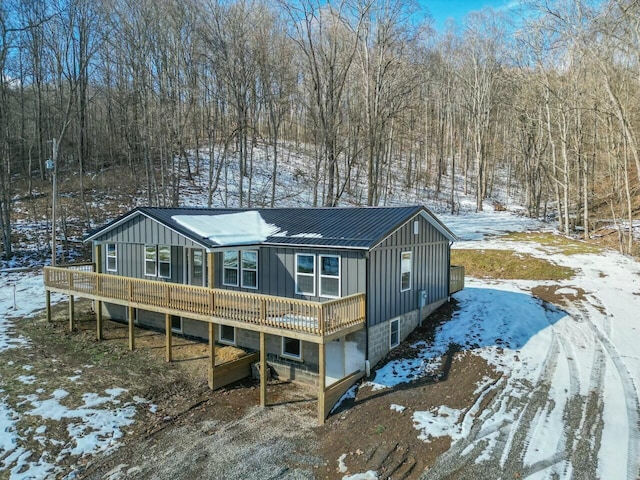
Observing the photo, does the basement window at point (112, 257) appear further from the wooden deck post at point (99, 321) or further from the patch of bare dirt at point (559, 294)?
the patch of bare dirt at point (559, 294)

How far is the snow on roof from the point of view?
13.8m

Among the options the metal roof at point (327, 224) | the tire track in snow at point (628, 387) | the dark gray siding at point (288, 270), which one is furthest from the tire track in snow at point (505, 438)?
the metal roof at point (327, 224)

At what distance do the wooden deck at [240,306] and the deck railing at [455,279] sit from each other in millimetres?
6870

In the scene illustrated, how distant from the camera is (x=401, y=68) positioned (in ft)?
92.4

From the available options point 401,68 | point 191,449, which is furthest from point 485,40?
point 191,449

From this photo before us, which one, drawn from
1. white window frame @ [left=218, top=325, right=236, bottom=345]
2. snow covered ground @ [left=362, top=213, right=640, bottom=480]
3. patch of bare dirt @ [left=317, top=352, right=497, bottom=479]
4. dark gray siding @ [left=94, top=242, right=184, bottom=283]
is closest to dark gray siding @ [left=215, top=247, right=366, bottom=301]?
white window frame @ [left=218, top=325, right=236, bottom=345]

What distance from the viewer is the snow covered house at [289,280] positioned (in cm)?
1205

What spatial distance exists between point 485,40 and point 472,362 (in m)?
31.9

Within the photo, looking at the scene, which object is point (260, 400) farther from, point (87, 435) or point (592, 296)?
point (592, 296)

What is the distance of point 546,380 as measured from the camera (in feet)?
37.4

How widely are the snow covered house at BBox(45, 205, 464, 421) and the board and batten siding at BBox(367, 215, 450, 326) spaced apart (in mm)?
38

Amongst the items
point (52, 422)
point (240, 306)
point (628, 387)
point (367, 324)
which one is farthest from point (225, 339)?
point (628, 387)

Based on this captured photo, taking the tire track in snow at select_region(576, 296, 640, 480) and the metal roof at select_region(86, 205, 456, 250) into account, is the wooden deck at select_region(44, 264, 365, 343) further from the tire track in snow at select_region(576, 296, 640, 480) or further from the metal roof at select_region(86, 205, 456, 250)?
the tire track in snow at select_region(576, 296, 640, 480)

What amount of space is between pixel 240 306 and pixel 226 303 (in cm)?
57
